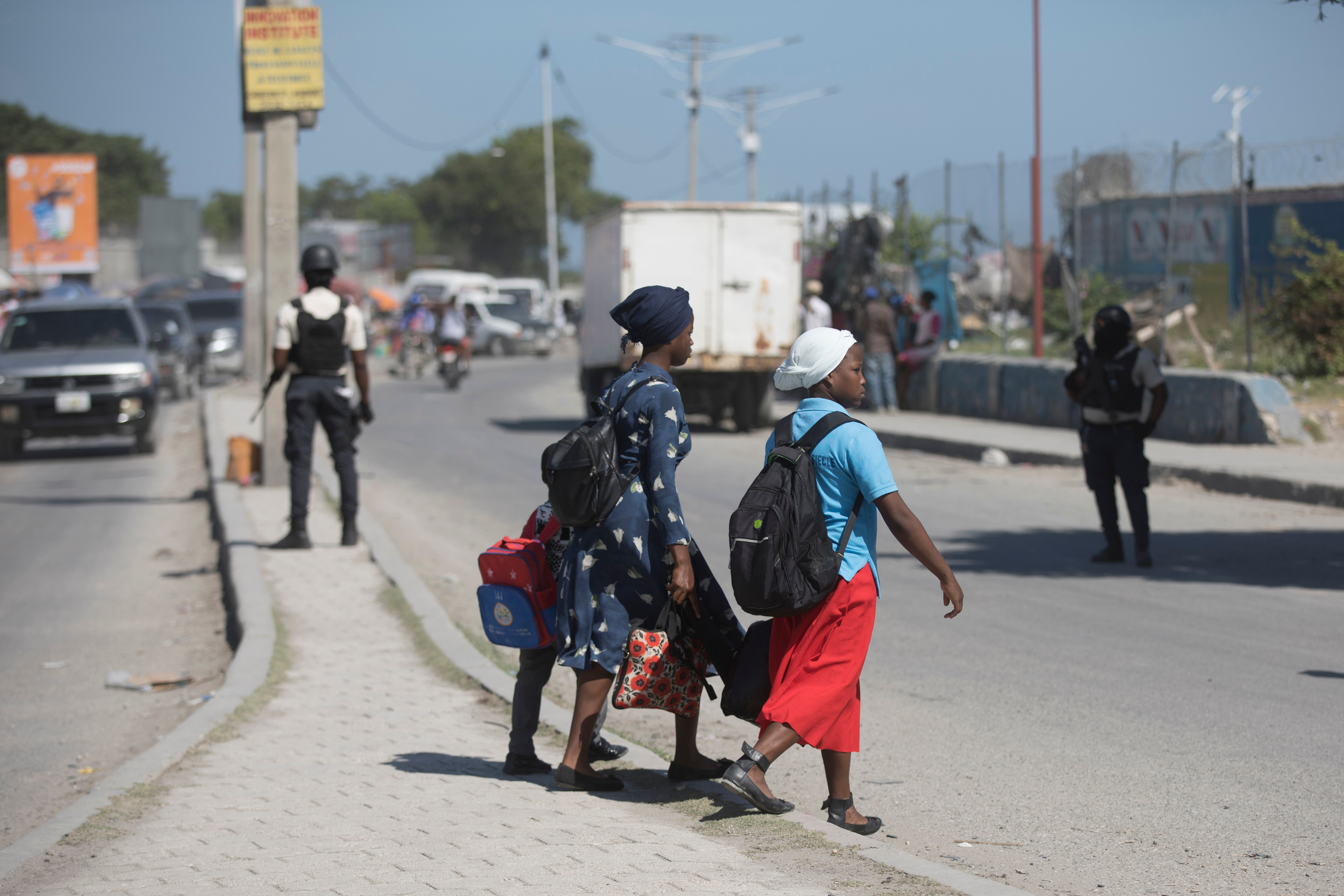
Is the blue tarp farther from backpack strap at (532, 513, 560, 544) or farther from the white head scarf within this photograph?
the white head scarf

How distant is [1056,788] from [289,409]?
6010 millimetres

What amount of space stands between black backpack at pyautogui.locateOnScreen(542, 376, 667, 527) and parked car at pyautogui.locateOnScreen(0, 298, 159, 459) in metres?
14.7

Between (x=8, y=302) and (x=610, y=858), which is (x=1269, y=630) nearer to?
(x=610, y=858)

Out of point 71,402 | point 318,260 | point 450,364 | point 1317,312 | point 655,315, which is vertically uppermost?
point 318,260

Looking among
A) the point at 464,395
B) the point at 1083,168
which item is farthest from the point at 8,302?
the point at 1083,168

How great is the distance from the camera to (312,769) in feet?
16.4

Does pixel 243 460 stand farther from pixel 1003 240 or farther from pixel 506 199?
pixel 506 199

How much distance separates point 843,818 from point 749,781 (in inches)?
14.3

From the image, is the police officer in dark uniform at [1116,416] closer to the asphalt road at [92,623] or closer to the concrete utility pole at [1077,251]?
the asphalt road at [92,623]

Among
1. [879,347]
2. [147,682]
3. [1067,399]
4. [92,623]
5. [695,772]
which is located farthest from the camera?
[879,347]

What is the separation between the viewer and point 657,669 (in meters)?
4.32

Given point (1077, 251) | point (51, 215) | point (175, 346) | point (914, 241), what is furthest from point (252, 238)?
point (51, 215)

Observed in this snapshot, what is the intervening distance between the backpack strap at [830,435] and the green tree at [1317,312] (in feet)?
44.7

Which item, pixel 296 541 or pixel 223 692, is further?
pixel 296 541
